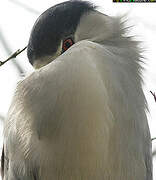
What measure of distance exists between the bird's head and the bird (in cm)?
19

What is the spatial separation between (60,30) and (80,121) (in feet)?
1.53

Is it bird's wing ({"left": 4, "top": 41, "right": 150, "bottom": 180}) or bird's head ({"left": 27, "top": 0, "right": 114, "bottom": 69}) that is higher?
bird's head ({"left": 27, "top": 0, "right": 114, "bottom": 69})

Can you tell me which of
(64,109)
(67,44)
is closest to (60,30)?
(67,44)

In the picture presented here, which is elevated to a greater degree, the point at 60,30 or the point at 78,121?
the point at 60,30

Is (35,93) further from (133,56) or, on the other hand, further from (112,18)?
(112,18)

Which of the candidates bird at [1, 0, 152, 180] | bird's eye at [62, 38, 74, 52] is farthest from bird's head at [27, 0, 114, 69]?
bird at [1, 0, 152, 180]

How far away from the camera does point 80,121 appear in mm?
1288

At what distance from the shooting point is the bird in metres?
1.29

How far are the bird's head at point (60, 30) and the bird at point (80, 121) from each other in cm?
19

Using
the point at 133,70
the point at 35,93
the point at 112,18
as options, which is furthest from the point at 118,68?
the point at 112,18

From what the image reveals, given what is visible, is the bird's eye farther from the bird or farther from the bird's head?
the bird

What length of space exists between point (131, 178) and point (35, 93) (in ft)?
1.12

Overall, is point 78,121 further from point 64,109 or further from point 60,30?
point 60,30

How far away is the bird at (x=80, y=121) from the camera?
4.24 feet
